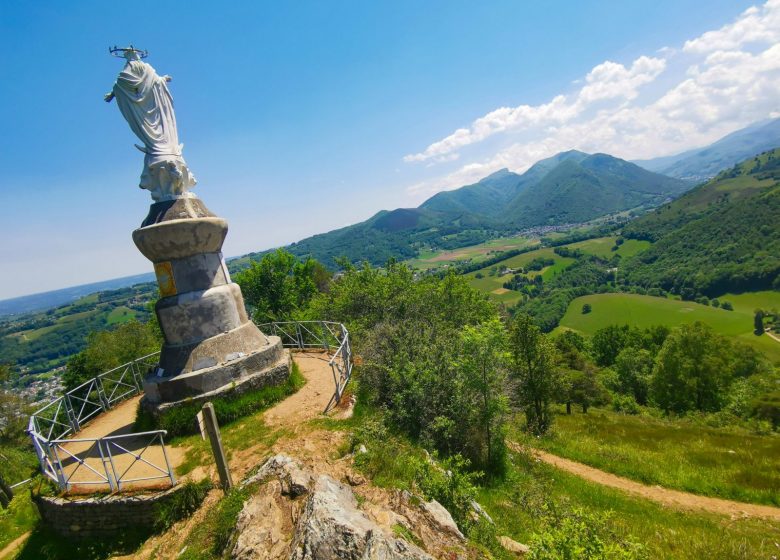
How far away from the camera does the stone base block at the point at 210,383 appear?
10055 millimetres

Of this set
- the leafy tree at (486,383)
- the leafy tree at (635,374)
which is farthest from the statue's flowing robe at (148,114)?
the leafy tree at (635,374)

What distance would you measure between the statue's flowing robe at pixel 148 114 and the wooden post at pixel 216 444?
8.15 metres

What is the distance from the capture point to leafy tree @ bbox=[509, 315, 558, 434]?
64.5ft

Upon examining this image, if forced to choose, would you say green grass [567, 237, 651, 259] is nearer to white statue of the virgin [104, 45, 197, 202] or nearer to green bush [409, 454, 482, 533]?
green bush [409, 454, 482, 533]

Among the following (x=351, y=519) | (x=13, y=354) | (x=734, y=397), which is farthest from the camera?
(x=13, y=354)

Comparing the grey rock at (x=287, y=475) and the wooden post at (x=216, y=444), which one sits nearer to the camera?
the grey rock at (x=287, y=475)

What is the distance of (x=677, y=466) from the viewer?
44.3 feet

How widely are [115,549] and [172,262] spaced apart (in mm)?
7219

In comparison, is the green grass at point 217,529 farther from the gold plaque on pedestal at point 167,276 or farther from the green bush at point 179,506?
the gold plaque on pedestal at point 167,276

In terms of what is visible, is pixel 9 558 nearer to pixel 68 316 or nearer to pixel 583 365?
pixel 583 365

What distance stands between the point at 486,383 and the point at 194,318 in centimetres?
898

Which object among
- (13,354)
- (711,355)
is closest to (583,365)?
(711,355)

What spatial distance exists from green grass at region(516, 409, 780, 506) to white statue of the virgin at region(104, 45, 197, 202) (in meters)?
17.7

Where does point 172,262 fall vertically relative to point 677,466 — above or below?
above
